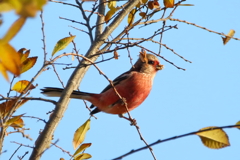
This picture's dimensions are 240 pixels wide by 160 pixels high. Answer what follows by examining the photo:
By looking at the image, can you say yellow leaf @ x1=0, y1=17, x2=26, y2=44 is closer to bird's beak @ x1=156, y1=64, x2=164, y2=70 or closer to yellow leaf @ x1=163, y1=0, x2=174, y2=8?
yellow leaf @ x1=163, y1=0, x2=174, y2=8

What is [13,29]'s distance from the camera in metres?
1.08

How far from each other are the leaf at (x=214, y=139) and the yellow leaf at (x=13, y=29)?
134 centimetres

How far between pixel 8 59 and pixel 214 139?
143cm

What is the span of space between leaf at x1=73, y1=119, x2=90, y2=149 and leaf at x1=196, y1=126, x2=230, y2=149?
1870 mm

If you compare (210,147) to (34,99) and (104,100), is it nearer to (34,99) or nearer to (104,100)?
(34,99)

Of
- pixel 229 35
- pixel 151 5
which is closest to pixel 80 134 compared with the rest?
pixel 151 5

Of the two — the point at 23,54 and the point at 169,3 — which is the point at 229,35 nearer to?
the point at 169,3

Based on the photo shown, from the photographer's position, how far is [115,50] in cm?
356

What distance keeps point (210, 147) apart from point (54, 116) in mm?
1752

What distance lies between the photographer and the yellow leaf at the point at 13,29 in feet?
3.43

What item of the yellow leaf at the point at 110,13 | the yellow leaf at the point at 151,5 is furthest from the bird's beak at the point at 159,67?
the yellow leaf at the point at 110,13

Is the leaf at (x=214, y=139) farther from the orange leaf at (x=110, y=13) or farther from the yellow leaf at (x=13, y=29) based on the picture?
the orange leaf at (x=110, y=13)

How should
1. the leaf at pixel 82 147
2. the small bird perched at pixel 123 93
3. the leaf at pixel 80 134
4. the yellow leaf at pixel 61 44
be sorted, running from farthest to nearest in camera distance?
1. the small bird perched at pixel 123 93
2. the leaf at pixel 80 134
3. the leaf at pixel 82 147
4. the yellow leaf at pixel 61 44

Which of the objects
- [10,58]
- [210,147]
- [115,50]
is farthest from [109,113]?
[10,58]
